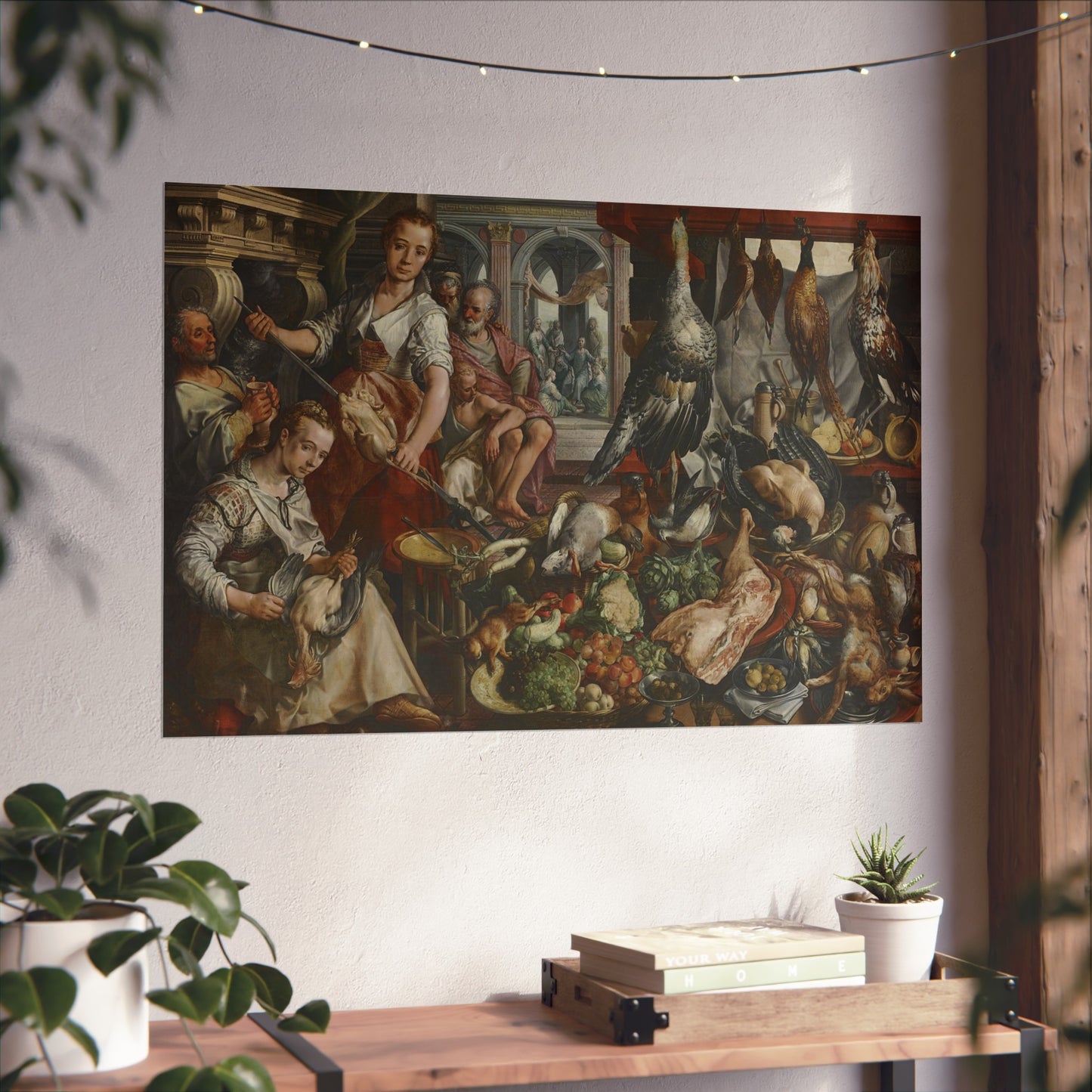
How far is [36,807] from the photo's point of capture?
177 centimetres

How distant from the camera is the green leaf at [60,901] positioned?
1.61 m

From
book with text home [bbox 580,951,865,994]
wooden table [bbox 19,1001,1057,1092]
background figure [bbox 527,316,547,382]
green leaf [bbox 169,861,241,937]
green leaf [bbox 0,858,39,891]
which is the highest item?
background figure [bbox 527,316,547,382]

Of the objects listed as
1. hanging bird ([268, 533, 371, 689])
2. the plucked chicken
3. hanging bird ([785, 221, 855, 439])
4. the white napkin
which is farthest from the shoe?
hanging bird ([785, 221, 855, 439])

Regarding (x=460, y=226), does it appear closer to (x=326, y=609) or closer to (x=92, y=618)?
(x=326, y=609)

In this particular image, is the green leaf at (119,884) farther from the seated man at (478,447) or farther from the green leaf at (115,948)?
the seated man at (478,447)

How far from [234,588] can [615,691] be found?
0.72 meters

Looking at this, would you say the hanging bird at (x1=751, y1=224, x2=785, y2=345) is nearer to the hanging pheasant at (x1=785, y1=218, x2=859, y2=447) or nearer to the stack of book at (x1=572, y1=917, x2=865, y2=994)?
the hanging pheasant at (x1=785, y1=218, x2=859, y2=447)

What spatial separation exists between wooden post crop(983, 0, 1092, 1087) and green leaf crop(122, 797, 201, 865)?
1.49 m

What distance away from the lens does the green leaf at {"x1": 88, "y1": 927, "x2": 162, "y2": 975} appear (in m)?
1.67

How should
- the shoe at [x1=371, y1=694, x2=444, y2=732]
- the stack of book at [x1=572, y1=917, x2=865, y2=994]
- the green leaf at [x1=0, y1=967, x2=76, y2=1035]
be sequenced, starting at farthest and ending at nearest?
the shoe at [x1=371, y1=694, x2=444, y2=732] < the stack of book at [x1=572, y1=917, x2=865, y2=994] < the green leaf at [x1=0, y1=967, x2=76, y2=1035]

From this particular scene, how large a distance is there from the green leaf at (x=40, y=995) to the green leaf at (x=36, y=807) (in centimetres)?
25

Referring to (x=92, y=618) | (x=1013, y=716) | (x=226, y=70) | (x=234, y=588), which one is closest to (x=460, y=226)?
(x=226, y=70)

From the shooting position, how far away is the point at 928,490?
246 cm

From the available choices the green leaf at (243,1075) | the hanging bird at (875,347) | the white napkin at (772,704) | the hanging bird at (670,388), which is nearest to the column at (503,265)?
the hanging bird at (670,388)
